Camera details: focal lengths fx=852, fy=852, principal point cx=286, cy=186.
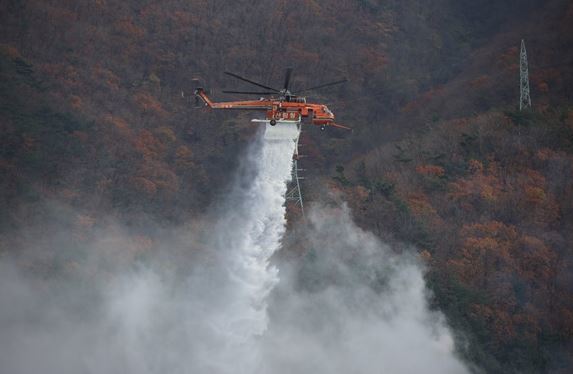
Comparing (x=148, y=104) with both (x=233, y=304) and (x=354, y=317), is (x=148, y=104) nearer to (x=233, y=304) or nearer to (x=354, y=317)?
(x=354, y=317)

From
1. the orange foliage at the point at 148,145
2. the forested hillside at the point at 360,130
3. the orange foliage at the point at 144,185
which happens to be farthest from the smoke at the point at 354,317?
the orange foliage at the point at 148,145

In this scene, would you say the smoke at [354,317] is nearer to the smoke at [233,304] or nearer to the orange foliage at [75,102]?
the smoke at [233,304]

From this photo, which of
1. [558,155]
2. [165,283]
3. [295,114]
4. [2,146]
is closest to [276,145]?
[295,114]

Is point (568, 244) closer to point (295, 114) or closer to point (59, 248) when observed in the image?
point (295, 114)

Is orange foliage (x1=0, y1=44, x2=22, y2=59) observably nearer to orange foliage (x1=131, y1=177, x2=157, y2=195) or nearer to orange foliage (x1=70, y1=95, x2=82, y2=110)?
orange foliage (x1=70, y1=95, x2=82, y2=110)

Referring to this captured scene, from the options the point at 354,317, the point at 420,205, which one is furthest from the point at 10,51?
the point at 354,317

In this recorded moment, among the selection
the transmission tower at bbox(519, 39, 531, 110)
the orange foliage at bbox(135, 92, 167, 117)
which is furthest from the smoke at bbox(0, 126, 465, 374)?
the transmission tower at bbox(519, 39, 531, 110)

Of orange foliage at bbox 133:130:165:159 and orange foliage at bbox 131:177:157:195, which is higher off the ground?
orange foliage at bbox 133:130:165:159
